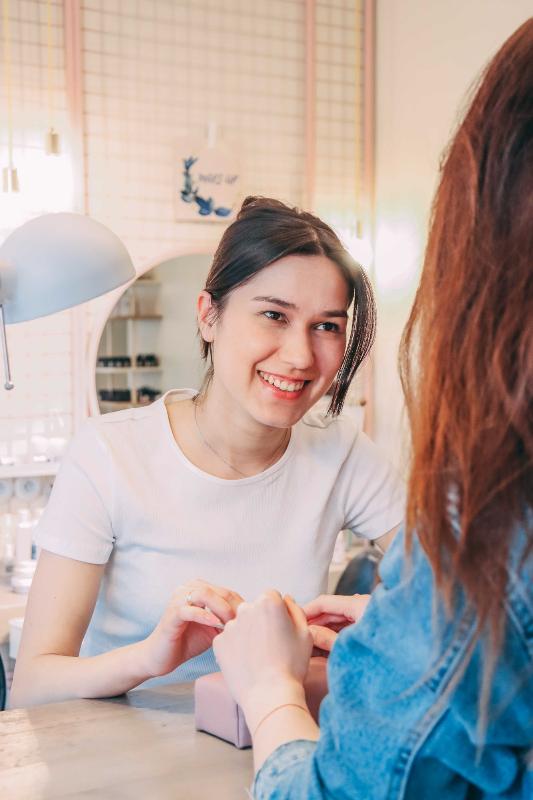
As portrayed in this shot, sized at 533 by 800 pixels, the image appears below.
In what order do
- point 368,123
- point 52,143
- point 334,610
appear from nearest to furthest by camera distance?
point 334,610
point 52,143
point 368,123

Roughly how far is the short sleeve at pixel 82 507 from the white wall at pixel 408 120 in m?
1.47

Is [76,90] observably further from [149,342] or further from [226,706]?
[226,706]

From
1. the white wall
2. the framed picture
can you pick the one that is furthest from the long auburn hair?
the framed picture

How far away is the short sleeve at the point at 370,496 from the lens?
1.60m

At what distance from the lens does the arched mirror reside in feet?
9.73

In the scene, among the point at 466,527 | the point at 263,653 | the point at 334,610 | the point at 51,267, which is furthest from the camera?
the point at 51,267

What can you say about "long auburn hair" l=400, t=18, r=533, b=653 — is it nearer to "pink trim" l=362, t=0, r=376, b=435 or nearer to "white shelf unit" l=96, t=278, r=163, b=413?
"white shelf unit" l=96, t=278, r=163, b=413

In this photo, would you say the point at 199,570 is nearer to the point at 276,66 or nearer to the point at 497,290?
the point at 497,290

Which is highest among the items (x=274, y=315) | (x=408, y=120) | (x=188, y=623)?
(x=408, y=120)

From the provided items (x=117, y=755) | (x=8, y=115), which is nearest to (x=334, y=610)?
(x=117, y=755)

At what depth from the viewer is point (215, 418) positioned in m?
1.52

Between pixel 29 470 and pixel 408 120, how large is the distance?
5.74 feet

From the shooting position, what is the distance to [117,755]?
92cm

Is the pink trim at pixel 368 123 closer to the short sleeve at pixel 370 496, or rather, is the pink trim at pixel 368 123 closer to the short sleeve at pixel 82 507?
the short sleeve at pixel 370 496
